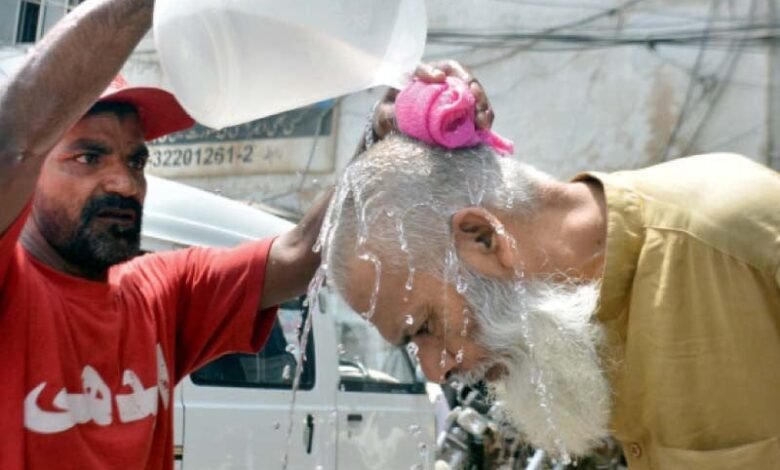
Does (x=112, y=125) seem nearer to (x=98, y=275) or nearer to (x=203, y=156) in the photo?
(x=98, y=275)

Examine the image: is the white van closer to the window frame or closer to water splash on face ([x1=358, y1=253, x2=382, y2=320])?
water splash on face ([x1=358, y1=253, x2=382, y2=320])

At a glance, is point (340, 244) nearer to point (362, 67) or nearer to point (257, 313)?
point (362, 67)

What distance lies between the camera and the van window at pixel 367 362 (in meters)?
5.91

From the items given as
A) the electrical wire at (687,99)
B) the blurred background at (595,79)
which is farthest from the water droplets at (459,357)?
the electrical wire at (687,99)

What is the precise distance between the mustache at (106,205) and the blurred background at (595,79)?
6838mm

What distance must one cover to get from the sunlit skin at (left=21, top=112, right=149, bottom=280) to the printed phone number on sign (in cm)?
946

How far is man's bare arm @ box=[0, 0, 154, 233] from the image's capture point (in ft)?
Result: 6.83

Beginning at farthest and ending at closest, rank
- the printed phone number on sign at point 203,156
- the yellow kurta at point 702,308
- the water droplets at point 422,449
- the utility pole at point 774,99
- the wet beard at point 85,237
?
the printed phone number on sign at point 203,156, the utility pole at point 774,99, the water droplets at point 422,449, the wet beard at point 85,237, the yellow kurta at point 702,308

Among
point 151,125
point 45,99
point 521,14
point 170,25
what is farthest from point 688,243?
point 521,14

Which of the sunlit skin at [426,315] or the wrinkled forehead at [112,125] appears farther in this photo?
the wrinkled forehead at [112,125]

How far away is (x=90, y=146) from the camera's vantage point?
102 inches

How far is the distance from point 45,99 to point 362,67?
60 centimetres

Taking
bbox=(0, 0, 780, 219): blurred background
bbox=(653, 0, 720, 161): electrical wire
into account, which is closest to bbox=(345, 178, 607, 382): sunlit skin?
bbox=(0, 0, 780, 219): blurred background

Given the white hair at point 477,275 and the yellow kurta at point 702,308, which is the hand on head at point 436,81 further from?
the yellow kurta at point 702,308
